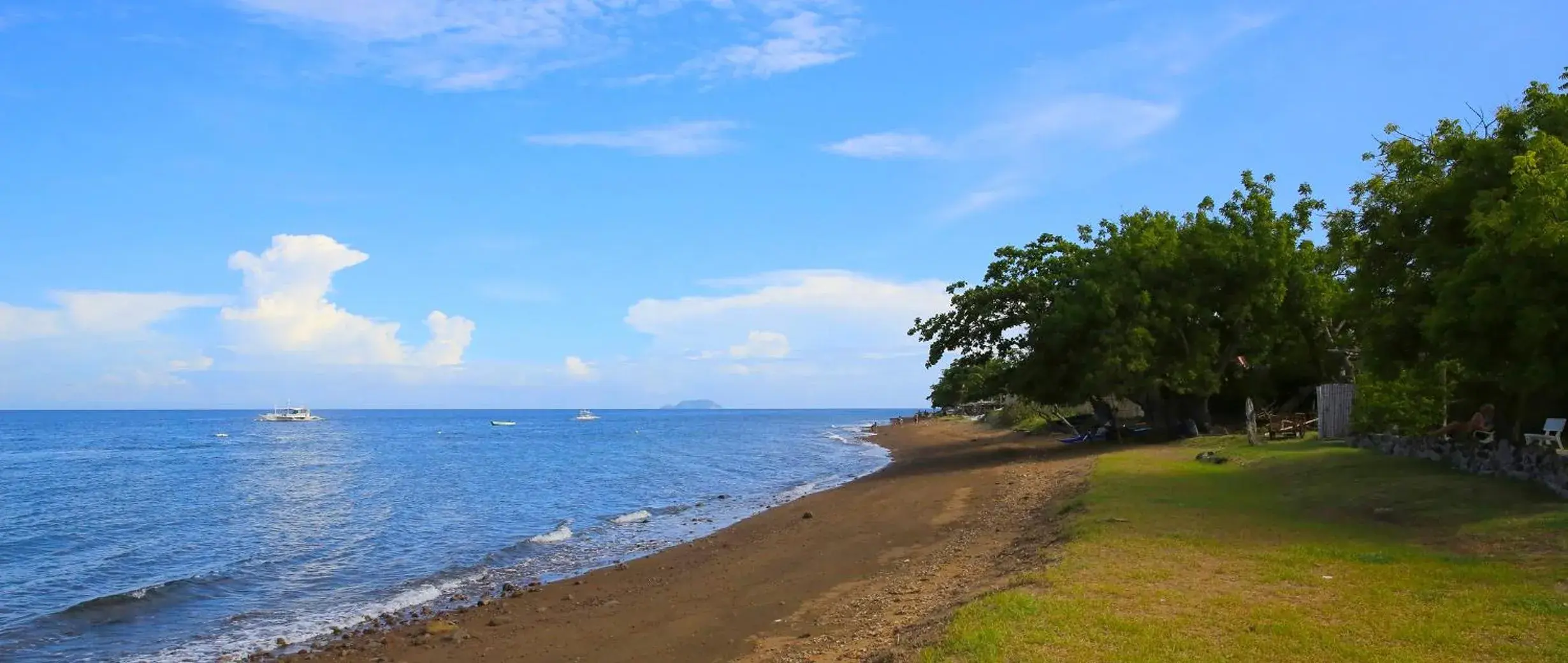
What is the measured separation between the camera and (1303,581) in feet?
32.5

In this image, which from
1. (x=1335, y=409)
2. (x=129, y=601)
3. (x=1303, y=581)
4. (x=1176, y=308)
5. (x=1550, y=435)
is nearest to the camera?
(x=1303, y=581)

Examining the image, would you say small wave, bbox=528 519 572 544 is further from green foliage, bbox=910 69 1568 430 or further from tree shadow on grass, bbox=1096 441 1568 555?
green foliage, bbox=910 69 1568 430

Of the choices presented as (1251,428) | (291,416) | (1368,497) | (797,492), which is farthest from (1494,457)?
(291,416)

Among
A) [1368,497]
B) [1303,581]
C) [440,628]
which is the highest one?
[1368,497]

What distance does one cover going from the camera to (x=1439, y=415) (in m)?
22.5

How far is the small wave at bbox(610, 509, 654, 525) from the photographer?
2711 centimetres

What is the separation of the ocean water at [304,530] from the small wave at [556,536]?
0.31 ft

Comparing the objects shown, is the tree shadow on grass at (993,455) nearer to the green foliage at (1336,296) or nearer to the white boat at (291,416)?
the green foliage at (1336,296)

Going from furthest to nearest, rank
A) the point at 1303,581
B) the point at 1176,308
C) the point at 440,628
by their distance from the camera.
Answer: the point at 1176,308
the point at 440,628
the point at 1303,581

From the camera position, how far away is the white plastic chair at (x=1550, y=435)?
15.6 m

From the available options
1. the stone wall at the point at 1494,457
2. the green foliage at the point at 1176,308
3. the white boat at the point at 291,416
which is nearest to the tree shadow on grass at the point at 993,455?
the green foliage at the point at 1176,308

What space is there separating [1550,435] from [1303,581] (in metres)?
9.62

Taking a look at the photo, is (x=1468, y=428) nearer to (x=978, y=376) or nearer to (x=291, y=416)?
(x=978, y=376)

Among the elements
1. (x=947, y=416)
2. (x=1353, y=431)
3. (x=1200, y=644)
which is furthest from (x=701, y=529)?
(x=947, y=416)
